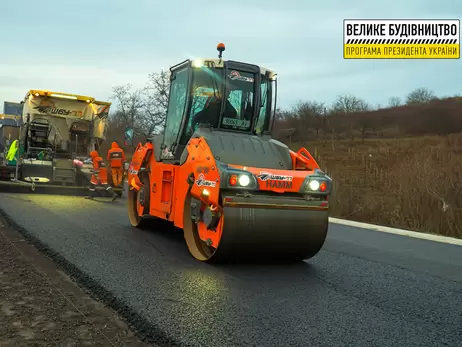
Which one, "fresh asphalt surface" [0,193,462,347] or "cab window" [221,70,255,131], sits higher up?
"cab window" [221,70,255,131]

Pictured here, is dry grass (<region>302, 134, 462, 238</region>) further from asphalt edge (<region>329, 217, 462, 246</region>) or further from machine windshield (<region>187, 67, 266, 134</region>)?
machine windshield (<region>187, 67, 266, 134</region>)

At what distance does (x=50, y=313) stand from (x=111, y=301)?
423mm

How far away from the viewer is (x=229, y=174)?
4426 mm

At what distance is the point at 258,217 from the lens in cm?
441

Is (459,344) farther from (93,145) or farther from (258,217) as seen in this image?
(93,145)

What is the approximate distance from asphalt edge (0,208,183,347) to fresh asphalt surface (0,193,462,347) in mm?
13

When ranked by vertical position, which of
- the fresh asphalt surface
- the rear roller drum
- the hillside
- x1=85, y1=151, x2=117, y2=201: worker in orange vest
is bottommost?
the fresh asphalt surface

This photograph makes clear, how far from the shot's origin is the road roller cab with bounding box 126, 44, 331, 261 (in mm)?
4465

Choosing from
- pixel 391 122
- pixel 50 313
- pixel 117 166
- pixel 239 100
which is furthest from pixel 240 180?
pixel 391 122

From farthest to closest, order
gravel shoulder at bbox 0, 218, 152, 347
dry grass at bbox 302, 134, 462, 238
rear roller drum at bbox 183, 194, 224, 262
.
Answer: dry grass at bbox 302, 134, 462, 238 < rear roller drum at bbox 183, 194, 224, 262 < gravel shoulder at bbox 0, 218, 152, 347

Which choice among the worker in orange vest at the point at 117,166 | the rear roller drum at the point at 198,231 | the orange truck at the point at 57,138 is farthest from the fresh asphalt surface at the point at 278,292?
the orange truck at the point at 57,138

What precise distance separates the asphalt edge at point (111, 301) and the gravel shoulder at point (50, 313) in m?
0.05

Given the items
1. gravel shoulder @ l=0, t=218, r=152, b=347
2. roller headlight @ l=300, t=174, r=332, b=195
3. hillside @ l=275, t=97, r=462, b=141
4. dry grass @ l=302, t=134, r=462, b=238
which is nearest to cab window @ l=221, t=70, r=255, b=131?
roller headlight @ l=300, t=174, r=332, b=195

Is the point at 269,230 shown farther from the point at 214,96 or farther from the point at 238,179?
the point at 214,96
